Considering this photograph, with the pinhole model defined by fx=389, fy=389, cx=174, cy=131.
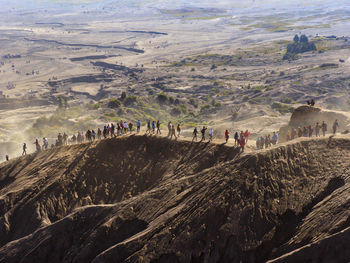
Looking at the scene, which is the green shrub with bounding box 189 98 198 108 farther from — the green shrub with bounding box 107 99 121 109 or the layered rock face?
the layered rock face

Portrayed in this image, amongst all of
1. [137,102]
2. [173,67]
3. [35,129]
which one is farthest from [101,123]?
[173,67]

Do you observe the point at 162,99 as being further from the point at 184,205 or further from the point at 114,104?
the point at 184,205

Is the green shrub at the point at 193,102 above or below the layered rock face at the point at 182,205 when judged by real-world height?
below

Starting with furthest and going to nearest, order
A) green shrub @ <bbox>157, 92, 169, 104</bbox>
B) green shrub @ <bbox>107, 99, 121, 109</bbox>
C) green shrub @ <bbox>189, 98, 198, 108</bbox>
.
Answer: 1. green shrub @ <bbox>189, 98, 198, 108</bbox>
2. green shrub @ <bbox>157, 92, 169, 104</bbox>
3. green shrub @ <bbox>107, 99, 121, 109</bbox>

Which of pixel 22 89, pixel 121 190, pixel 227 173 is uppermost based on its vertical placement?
pixel 227 173

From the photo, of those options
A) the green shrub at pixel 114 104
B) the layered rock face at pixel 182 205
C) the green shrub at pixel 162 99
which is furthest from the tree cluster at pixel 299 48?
the layered rock face at pixel 182 205

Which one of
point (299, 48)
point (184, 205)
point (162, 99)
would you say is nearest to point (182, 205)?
point (184, 205)

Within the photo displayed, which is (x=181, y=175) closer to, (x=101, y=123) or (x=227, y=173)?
(x=227, y=173)

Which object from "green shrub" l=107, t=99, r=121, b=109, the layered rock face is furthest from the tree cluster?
the layered rock face

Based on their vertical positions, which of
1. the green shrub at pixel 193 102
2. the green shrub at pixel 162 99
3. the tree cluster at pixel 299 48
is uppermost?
the tree cluster at pixel 299 48

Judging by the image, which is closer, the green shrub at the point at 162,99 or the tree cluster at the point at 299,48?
the green shrub at the point at 162,99

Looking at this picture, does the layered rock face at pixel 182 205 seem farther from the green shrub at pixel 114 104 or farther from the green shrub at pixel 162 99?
the green shrub at pixel 162 99
